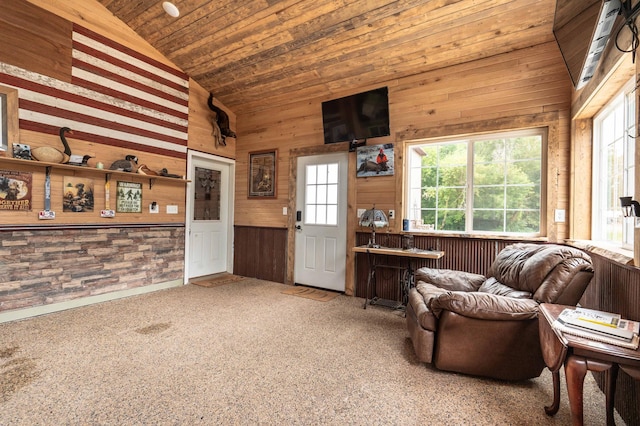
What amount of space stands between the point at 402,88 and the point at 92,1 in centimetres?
402

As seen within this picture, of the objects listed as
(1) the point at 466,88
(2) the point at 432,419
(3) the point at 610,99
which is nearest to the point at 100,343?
(2) the point at 432,419

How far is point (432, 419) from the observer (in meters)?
1.67

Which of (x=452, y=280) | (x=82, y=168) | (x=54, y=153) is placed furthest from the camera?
(x=82, y=168)

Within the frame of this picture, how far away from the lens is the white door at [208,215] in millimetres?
4926

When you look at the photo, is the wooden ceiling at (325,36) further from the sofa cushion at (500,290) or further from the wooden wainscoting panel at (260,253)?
the sofa cushion at (500,290)

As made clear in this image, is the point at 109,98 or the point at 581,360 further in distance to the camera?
the point at 109,98

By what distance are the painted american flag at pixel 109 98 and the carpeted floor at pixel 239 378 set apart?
2.22m

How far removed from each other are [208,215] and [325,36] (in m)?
3.38

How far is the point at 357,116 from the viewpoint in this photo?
13.4ft

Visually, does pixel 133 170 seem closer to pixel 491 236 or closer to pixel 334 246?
pixel 334 246

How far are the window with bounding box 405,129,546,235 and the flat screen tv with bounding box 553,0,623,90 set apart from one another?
1114 mm

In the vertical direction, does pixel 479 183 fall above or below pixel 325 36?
below

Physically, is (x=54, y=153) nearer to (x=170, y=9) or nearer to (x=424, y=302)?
(x=170, y=9)

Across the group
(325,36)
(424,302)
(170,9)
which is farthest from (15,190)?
(424,302)
